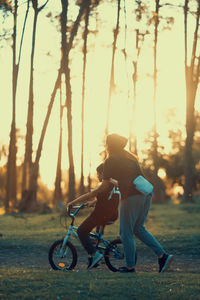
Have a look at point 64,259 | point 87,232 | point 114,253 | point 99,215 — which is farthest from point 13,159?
point 99,215

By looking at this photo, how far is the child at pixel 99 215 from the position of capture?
899 cm

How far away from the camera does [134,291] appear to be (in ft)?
23.2

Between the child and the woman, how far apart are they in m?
0.23

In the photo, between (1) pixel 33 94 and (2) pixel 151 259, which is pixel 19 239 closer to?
(2) pixel 151 259

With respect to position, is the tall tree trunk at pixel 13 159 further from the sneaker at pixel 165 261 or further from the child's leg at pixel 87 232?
the sneaker at pixel 165 261

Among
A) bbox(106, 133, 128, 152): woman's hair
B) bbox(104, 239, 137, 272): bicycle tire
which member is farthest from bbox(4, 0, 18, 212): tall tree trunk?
bbox(106, 133, 128, 152): woman's hair

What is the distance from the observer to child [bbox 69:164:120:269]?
8992 millimetres

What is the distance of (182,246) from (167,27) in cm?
2207

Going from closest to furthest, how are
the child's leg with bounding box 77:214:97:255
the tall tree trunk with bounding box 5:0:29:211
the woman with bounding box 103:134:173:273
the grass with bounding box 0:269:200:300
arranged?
the grass with bounding box 0:269:200:300 < the woman with bounding box 103:134:173:273 < the child's leg with bounding box 77:214:97:255 < the tall tree trunk with bounding box 5:0:29:211

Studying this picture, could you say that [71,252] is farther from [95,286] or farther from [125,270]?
[95,286]

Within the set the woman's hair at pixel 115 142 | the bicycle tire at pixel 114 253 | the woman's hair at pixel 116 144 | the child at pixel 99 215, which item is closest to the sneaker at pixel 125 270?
the bicycle tire at pixel 114 253

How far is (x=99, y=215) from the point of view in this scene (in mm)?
9062

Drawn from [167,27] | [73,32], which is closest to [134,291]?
[73,32]

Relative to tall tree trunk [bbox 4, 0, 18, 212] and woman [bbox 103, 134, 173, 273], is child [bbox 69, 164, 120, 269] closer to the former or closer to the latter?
woman [bbox 103, 134, 173, 273]
